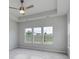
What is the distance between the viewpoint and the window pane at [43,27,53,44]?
587cm

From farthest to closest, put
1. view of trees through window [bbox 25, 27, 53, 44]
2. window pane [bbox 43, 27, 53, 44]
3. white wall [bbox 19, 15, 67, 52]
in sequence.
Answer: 1. view of trees through window [bbox 25, 27, 53, 44]
2. window pane [bbox 43, 27, 53, 44]
3. white wall [bbox 19, 15, 67, 52]

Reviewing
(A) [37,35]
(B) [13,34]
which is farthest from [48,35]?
(B) [13,34]

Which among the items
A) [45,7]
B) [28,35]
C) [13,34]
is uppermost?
[45,7]

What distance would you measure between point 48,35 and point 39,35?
0.86 meters

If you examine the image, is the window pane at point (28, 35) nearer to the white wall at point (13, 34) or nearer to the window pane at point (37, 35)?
the window pane at point (37, 35)

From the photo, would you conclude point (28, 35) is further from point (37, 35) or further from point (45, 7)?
point (45, 7)

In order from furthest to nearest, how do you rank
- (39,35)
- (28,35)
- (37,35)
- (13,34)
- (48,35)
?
(28,35), (13,34), (37,35), (39,35), (48,35)

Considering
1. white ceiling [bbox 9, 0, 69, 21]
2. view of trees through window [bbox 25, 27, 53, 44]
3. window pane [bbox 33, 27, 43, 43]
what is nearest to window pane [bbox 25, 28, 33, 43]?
view of trees through window [bbox 25, 27, 53, 44]

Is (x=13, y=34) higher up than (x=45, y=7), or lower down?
lower down

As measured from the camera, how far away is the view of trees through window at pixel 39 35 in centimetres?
598

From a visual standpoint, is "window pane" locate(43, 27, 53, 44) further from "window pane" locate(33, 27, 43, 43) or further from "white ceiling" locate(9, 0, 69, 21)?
"white ceiling" locate(9, 0, 69, 21)

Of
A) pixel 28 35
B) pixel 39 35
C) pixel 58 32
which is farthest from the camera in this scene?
pixel 28 35

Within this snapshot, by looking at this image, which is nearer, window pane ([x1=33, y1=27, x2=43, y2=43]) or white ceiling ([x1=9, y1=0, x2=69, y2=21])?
white ceiling ([x1=9, y1=0, x2=69, y2=21])

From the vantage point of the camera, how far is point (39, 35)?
6.50 metres
